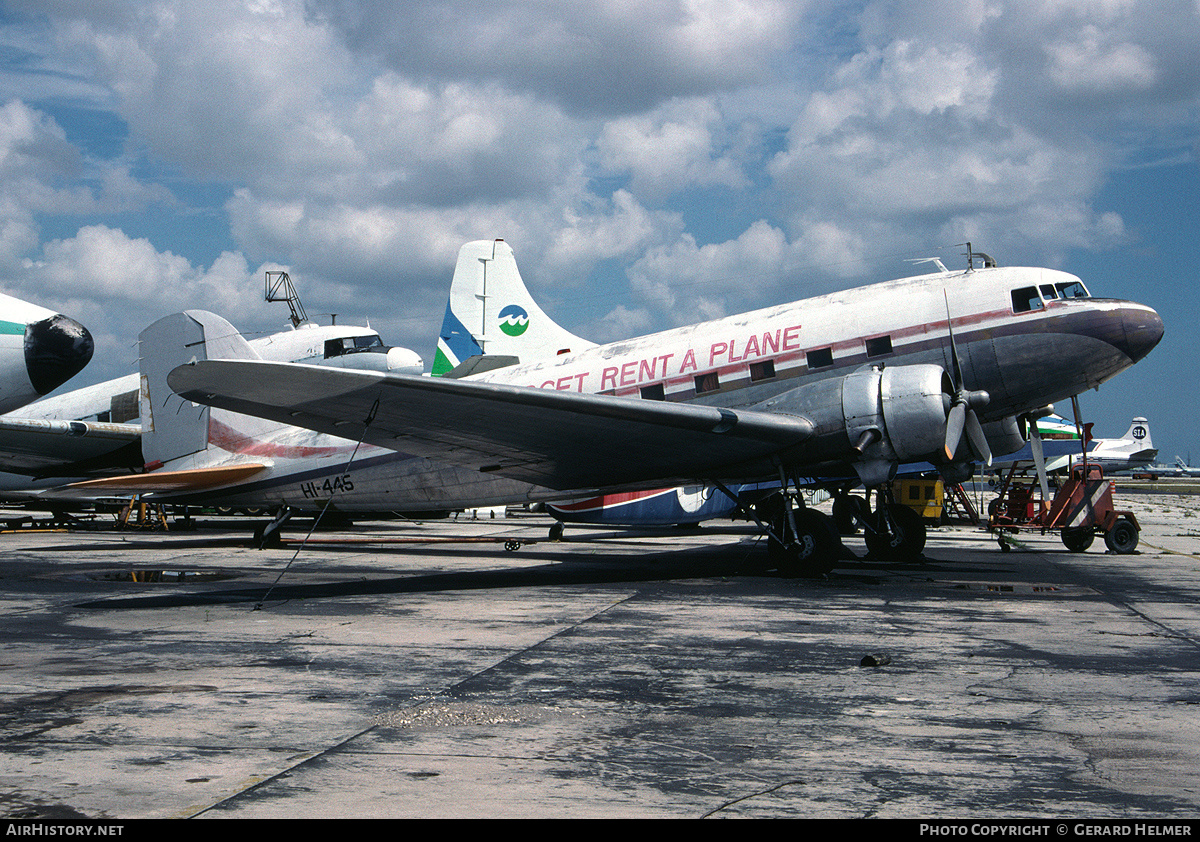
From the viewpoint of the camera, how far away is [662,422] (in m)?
12.5

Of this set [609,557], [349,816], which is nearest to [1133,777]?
[349,816]

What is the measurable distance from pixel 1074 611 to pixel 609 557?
31.8ft

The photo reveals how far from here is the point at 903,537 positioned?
17.0m

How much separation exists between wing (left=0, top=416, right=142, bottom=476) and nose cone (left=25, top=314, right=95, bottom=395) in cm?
2034

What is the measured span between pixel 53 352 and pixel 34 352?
0.16 m

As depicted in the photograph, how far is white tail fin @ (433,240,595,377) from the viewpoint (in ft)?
97.6

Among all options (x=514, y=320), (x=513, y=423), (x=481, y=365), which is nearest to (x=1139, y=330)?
(x=513, y=423)

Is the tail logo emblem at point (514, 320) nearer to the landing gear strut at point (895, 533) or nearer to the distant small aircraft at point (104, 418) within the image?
the distant small aircraft at point (104, 418)

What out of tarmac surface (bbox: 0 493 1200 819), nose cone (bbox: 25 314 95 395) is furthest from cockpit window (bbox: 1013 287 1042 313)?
nose cone (bbox: 25 314 95 395)

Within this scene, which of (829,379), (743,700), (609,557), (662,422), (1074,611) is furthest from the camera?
(609,557)

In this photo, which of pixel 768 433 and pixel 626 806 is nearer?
pixel 626 806

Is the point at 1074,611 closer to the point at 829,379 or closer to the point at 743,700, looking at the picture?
the point at 829,379

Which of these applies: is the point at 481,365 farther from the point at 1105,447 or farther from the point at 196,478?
the point at 1105,447

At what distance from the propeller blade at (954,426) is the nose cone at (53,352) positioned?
10.9m
